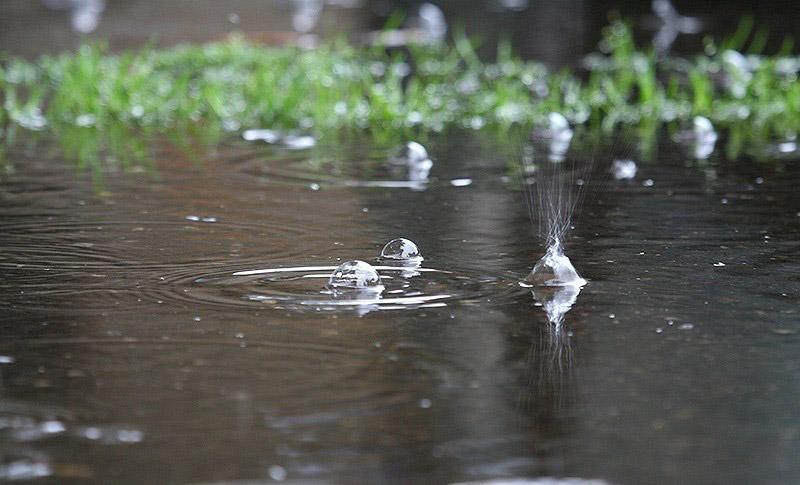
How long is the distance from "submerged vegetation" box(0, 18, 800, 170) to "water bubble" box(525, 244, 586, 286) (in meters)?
3.11

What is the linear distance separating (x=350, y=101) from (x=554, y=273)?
4.68 m

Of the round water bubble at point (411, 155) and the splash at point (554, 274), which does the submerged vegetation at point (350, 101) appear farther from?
the splash at point (554, 274)

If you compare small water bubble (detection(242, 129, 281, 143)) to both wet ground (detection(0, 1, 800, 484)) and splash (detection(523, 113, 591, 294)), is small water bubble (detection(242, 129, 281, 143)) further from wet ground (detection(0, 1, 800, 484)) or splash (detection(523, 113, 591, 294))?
wet ground (detection(0, 1, 800, 484))

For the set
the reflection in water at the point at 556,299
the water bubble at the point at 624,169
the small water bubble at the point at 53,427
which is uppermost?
the water bubble at the point at 624,169

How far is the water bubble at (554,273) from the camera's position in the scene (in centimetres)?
416

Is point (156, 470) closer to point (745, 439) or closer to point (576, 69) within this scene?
point (745, 439)

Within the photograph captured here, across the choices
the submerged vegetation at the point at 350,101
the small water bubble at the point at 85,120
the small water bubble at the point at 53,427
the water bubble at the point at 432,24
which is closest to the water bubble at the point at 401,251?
the small water bubble at the point at 53,427

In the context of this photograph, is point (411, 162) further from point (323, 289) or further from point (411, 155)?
point (323, 289)

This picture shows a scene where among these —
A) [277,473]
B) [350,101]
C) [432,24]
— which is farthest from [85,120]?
[432,24]

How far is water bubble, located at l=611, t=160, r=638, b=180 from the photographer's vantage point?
6.32 meters

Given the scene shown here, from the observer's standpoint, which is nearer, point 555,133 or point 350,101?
point 555,133

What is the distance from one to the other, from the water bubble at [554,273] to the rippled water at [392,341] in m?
0.06

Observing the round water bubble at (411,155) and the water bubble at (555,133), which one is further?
the water bubble at (555,133)

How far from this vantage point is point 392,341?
3.48 meters
